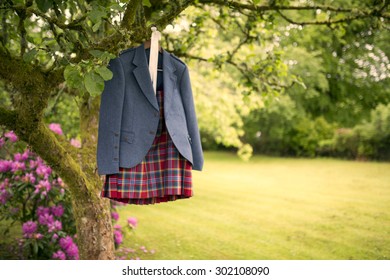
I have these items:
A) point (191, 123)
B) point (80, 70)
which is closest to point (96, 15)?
point (80, 70)

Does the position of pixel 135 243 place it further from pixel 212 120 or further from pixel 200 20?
pixel 212 120

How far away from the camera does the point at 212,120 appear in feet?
23.1

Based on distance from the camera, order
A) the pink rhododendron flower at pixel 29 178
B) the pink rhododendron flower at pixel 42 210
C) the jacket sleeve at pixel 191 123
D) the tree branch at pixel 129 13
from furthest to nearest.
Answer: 1. the pink rhododendron flower at pixel 42 210
2. the pink rhododendron flower at pixel 29 178
3. the jacket sleeve at pixel 191 123
4. the tree branch at pixel 129 13

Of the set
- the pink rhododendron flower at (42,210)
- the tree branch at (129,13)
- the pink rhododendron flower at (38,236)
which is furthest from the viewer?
the pink rhododendron flower at (42,210)

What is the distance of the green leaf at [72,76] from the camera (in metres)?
1.53

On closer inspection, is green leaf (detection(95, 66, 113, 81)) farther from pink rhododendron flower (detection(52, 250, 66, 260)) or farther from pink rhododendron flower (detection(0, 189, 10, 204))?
pink rhododendron flower (detection(0, 189, 10, 204))

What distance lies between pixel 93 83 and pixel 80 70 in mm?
86

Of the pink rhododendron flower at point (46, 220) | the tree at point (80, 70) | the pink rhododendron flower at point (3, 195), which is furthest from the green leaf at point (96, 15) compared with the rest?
the pink rhododendron flower at point (3, 195)

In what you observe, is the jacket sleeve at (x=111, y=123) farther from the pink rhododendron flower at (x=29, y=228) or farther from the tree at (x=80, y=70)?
the pink rhododendron flower at (x=29, y=228)

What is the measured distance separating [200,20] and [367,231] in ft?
8.30

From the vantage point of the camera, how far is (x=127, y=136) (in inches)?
80.2
